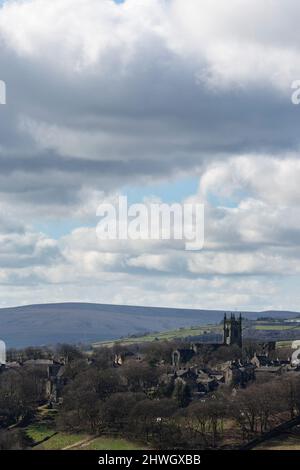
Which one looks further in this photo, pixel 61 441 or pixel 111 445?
pixel 61 441

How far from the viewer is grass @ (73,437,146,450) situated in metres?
98.0

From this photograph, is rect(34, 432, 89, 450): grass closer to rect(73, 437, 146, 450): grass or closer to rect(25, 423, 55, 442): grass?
rect(25, 423, 55, 442): grass

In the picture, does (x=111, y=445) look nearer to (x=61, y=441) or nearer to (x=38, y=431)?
(x=61, y=441)

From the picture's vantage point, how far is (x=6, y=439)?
9388 cm

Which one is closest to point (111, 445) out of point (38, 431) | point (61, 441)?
point (61, 441)

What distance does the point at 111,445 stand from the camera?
9956 centimetres

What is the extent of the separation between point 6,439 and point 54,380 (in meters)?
43.1

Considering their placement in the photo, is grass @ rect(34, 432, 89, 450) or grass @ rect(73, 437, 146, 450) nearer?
grass @ rect(73, 437, 146, 450)

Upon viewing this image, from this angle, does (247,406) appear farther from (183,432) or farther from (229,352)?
(229,352)

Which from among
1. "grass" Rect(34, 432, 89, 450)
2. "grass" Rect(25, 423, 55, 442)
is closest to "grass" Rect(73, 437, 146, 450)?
"grass" Rect(34, 432, 89, 450)

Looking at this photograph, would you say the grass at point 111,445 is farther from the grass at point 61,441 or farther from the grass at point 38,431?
the grass at point 38,431

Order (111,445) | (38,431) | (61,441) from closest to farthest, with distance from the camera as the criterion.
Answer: (111,445)
(61,441)
(38,431)

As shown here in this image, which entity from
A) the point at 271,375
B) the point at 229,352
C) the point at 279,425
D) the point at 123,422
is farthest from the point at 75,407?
the point at 229,352

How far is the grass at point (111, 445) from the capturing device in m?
98.0
